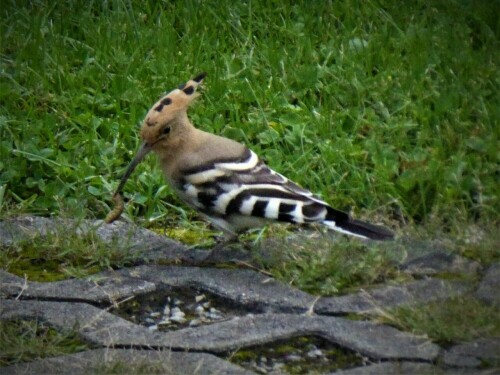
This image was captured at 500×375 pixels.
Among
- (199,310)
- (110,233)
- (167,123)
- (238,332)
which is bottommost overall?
(110,233)

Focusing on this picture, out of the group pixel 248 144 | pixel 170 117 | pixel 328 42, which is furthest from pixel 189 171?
pixel 328 42

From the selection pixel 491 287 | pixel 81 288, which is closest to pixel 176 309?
pixel 81 288

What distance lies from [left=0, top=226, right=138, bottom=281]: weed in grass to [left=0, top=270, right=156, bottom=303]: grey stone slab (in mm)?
81

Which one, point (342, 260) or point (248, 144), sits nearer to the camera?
point (342, 260)

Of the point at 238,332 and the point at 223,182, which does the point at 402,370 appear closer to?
the point at 238,332

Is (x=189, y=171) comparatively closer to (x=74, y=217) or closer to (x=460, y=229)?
(x=74, y=217)

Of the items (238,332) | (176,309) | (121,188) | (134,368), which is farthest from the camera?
(121,188)

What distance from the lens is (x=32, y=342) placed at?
374 centimetres

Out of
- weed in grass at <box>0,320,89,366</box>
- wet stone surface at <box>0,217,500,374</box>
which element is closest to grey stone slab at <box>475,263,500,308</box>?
wet stone surface at <box>0,217,500,374</box>

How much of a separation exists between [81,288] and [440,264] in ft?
4.46

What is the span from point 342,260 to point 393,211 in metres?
0.72

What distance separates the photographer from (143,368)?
348 centimetres

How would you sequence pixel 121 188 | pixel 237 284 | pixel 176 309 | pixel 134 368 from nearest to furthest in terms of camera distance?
1. pixel 134 368
2. pixel 176 309
3. pixel 237 284
4. pixel 121 188

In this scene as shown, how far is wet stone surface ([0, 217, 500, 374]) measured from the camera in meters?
3.58
